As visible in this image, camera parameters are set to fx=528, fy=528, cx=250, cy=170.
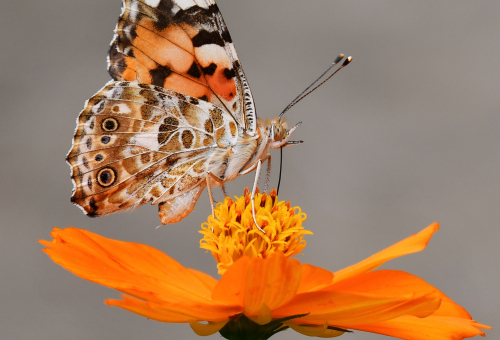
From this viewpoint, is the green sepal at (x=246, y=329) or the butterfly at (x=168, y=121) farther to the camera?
the butterfly at (x=168, y=121)

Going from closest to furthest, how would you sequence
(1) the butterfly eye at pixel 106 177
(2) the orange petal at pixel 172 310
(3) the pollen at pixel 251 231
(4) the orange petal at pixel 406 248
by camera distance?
(2) the orange petal at pixel 172 310, (4) the orange petal at pixel 406 248, (3) the pollen at pixel 251 231, (1) the butterfly eye at pixel 106 177

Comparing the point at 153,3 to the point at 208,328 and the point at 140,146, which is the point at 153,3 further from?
the point at 208,328

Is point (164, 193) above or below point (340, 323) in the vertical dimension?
above

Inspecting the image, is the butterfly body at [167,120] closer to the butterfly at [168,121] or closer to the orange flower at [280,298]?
the butterfly at [168,121]

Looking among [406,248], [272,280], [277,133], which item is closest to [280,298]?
[272,280]

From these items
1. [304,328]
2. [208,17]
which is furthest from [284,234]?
[208,17]

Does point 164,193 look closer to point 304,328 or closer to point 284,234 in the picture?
point 284,234

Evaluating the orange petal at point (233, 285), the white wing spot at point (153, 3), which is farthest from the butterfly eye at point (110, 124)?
the orange petal at point (233, 285)
